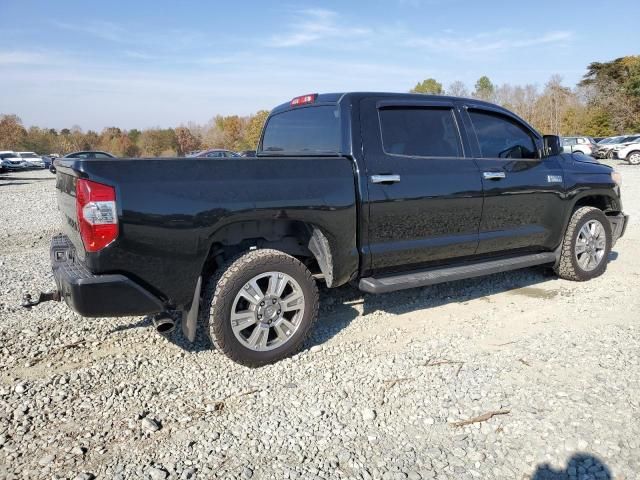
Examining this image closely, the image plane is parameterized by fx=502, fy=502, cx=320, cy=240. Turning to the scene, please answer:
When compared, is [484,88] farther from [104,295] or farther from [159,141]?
[104,295]

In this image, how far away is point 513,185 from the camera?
4664mm

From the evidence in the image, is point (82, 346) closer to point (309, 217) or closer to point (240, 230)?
point (240, 230)

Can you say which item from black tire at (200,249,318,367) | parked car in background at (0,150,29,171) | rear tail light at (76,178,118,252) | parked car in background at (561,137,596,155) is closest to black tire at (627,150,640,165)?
parked car in background at (561,137,596,155)

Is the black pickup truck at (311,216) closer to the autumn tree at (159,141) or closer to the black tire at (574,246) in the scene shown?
the black tire at (574,246)

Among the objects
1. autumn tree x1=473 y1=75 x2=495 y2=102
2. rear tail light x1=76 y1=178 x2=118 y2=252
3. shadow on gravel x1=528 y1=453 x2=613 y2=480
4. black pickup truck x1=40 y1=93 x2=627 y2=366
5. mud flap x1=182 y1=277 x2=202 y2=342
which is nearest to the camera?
shadow on gravel x1=528 y1=453 x2=613 y2=480

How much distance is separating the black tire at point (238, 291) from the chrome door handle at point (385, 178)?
88 cm

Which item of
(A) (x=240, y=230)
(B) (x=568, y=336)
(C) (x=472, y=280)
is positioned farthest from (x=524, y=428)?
(C) (x=472, y=280)

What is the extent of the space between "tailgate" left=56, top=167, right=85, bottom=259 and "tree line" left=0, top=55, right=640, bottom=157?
170 ft

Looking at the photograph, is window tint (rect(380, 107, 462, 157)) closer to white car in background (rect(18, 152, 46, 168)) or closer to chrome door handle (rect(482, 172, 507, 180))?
chrome door handle (rect(482, 172, 507, 180))

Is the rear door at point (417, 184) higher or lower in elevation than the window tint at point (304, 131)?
lower

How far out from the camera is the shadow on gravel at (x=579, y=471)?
2.37 metres

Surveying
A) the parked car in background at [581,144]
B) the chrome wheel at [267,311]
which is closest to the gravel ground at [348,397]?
the chrome wheel at [267,311]

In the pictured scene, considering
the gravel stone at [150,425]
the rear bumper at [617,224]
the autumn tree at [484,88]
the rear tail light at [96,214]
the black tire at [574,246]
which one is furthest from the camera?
the autumn tree at [484,88]

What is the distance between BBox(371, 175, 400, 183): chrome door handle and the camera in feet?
12.5
